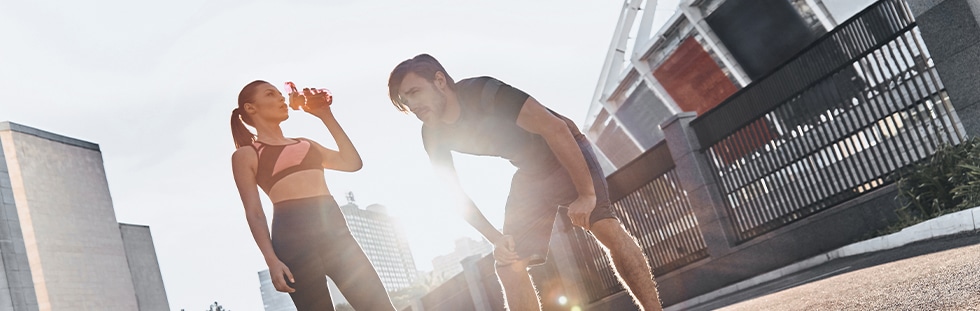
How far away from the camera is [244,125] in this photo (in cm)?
339

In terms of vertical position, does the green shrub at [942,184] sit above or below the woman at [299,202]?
below

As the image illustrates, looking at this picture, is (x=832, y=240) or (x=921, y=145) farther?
(x=832, y=240)

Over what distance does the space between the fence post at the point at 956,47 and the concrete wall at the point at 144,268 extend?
20.1 metres

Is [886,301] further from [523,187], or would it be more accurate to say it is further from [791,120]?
[791,120]

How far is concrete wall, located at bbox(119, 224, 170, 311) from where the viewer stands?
2170 centimetres

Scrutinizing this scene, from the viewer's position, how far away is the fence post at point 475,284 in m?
20.1

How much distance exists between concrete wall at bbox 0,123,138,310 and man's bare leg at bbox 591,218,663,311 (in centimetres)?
1618

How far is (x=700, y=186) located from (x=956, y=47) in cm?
438

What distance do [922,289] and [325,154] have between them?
274 cm

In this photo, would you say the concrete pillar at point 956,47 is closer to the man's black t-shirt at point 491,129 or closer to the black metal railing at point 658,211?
the black metal railing at point 658,211

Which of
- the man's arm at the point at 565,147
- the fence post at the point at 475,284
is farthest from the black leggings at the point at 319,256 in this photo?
the fence post at the point at 475,284

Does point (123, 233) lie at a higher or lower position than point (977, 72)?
higher

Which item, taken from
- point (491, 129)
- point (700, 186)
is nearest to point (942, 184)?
point (700, 186)

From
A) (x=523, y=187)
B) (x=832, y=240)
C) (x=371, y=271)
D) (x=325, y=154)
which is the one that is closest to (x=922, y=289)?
(x=523, y=187)
